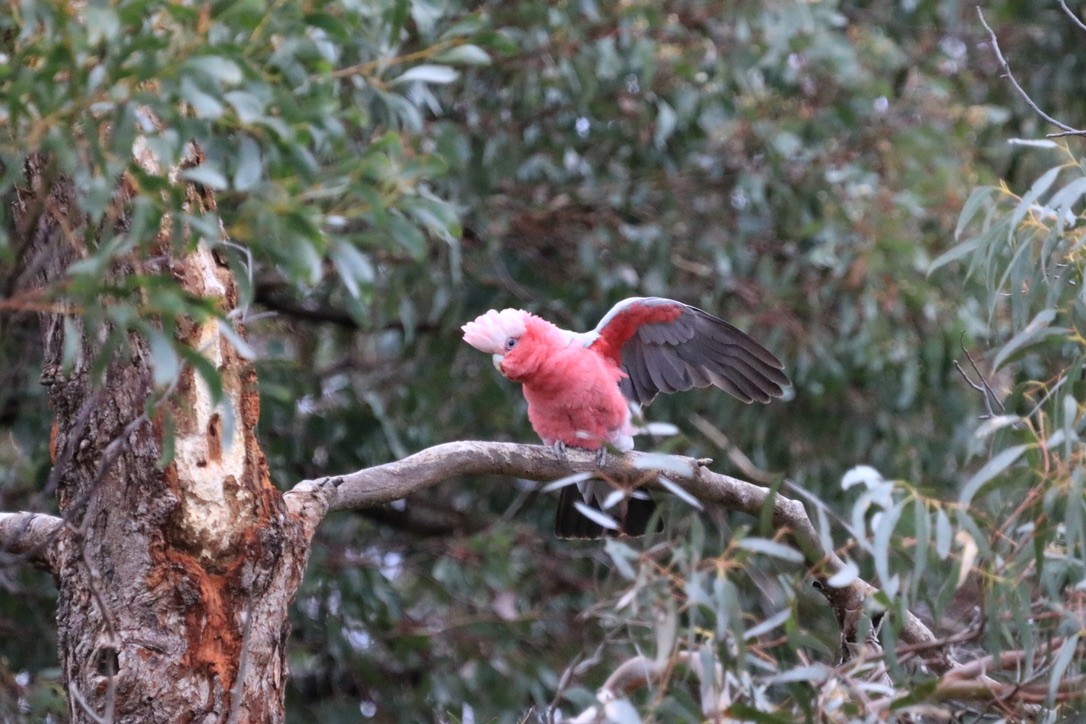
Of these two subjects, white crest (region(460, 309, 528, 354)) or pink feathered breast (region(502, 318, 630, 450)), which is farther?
pink feathered breast (region(502, 318, 630, 450))

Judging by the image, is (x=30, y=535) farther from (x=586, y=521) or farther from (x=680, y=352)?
(x=680, y=352)

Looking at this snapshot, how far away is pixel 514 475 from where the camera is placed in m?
3.18

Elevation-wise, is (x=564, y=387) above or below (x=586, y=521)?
above

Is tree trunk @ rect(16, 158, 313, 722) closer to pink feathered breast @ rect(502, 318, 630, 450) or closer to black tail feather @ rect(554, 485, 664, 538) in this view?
pink feathered breast @ rect(502, 318, 630, 450)

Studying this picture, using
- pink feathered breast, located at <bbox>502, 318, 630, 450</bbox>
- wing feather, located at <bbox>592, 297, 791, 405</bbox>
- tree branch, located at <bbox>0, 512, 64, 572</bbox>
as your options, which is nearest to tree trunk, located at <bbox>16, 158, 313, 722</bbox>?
tree branch, located at <bbox>0, 512, 64, 572</bbox>

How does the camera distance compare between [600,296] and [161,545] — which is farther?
[600,296]

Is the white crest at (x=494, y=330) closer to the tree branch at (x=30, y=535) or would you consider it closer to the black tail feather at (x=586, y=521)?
the black tail feather at (x=586, y=521)

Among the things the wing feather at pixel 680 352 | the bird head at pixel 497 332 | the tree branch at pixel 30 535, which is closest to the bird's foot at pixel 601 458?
the bird head at pixel 497 332

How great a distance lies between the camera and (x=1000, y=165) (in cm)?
670

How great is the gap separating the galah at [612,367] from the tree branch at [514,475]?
65cm

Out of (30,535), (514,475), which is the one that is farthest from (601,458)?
(30,535)

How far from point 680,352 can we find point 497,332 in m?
0.83

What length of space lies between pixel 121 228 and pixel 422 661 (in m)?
3.05

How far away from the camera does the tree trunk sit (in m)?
2.47
